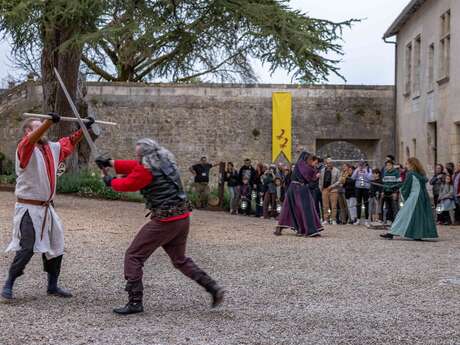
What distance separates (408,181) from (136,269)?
812 centimetres

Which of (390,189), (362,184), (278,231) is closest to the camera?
(278,231)

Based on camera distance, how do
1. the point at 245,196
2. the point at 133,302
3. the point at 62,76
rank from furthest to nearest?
the point at 245,196, the point at 62,76, the point at 133,302

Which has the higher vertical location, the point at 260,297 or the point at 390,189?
the point at 390,189

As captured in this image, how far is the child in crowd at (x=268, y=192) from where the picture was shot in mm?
19219

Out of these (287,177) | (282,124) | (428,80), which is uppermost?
→ (428,80)

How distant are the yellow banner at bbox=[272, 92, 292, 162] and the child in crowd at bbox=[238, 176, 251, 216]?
8063 mm

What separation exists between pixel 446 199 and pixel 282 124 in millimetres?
11633

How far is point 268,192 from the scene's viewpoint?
63.5 ft

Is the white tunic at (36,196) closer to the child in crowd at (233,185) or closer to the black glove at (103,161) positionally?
the black glove at (103,161)

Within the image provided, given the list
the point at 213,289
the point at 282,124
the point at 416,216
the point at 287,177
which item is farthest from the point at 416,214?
the point at 282,124

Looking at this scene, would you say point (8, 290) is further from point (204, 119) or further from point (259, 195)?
point (204, 119)

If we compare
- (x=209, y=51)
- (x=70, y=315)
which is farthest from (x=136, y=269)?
(x=209, y=51)

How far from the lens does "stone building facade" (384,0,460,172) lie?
68.3ft

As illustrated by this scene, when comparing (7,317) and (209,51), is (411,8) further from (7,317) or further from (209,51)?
(7,317)
